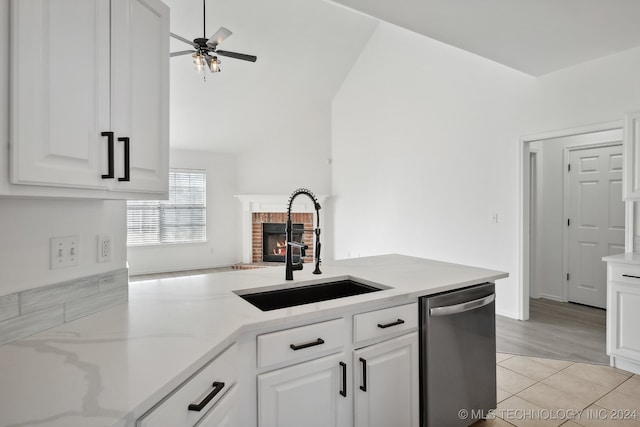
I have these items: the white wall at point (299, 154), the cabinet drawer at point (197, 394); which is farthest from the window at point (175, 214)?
the cabinet drawer at point (197, 394)

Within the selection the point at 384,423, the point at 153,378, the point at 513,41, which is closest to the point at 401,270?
the point at 384,423

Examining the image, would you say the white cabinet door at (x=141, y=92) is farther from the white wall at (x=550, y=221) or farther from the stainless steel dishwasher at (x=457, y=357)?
the white wall at (x=550, y=221)

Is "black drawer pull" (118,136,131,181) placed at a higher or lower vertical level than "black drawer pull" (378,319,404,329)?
higher

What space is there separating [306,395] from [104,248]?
1020 mm

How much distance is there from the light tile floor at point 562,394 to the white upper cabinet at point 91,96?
2383 mm

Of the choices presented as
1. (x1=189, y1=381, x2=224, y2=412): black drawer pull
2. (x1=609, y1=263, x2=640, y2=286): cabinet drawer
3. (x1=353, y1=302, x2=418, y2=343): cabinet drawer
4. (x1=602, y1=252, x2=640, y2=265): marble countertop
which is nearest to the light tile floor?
(x1=609, y1=263, x2=640, y2=286): cabinet drawer

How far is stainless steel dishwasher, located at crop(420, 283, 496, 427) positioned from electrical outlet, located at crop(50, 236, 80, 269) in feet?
4.96

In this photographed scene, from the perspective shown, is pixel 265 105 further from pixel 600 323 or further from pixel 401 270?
pixel 600 323

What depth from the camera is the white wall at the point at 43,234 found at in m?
1.16

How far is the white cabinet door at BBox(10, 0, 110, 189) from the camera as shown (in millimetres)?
899

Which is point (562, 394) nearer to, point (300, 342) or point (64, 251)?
point (300, 342)

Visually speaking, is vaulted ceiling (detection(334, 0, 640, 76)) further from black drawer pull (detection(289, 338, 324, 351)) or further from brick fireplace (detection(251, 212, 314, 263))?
brick fireplace (detection(251, 212, 314, 263))

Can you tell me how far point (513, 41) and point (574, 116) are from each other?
1.20 metres

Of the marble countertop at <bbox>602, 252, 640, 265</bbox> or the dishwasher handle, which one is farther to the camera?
the marble countertop at <bbox>602, 252, 640, 265</bbox>
